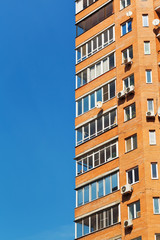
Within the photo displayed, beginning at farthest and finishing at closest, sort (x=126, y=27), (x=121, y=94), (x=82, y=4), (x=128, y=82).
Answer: (x=82, y=4), (x=126, y=27), (x=128, y=82), (x=121, y=94)

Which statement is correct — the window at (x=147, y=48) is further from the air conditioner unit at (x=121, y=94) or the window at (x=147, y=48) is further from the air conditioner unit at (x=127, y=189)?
the air conditioner unit at (x=127, y=189)

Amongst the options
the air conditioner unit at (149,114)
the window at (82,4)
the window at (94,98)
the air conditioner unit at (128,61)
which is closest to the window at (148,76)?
the air conditioner unit at (128,61)

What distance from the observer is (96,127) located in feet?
170

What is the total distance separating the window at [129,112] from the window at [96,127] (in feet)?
4.15

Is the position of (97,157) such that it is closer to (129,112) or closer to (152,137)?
(129,112)

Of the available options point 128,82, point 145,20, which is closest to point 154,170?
point 128,82

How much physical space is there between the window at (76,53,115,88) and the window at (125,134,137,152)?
26.7ft

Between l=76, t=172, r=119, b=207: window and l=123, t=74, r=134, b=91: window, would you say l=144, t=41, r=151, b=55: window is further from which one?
l=76, t=172, r=119, b=207: window

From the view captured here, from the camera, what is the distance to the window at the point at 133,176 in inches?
1803

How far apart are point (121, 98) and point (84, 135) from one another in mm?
5199

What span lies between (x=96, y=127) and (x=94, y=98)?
3059 millimetres

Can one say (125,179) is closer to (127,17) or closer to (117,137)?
(117,137)

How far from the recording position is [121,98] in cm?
5031

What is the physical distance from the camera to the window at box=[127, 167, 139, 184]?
150 feet
